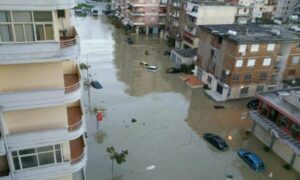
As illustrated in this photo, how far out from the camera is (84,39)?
7906 centimetres

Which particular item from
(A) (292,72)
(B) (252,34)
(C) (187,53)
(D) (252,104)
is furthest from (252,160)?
(C) (187,53)

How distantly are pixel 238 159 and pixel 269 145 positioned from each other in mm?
5378

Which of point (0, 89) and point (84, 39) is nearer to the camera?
point (0, 89)

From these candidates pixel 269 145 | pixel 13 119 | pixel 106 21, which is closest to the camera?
pixel 13 119

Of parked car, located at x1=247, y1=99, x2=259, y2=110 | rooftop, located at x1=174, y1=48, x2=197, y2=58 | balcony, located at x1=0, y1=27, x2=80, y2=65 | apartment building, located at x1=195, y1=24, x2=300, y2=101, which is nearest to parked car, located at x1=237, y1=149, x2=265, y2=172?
parked car, located at x1=247, y1=99, x2=259, y2=110

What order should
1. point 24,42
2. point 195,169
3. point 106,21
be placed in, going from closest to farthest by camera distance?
point 24,42 → point 195,169 → point 106,21

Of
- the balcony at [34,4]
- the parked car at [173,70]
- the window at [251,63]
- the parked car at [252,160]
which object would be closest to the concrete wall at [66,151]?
the balcony at [34,4]

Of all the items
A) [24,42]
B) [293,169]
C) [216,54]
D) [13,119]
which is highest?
[24,42]

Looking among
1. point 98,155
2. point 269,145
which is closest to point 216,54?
point 269,145

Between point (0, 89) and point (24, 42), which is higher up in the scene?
point (24, 42)

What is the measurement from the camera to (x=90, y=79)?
2066 inches

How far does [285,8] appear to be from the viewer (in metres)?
106

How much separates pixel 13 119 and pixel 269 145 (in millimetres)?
31604

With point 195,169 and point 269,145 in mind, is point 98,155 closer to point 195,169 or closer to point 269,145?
point 195,169
